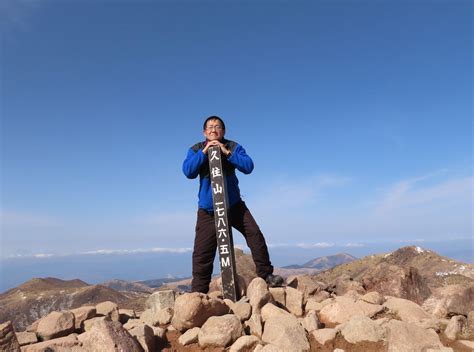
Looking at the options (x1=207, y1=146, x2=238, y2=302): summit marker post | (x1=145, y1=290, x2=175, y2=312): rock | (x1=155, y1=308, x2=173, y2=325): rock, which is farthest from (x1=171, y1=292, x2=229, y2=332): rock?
(x1=145, y1=290, x2=175, y2=312): rock

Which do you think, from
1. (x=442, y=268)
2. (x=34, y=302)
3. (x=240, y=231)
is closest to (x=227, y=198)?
(x=240, y=231)

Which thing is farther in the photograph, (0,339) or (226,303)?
(226,303)

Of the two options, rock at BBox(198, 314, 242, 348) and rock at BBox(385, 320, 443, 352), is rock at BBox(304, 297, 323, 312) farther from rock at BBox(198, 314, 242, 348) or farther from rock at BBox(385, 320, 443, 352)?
rock at BBox(198, 314, 242, 348)

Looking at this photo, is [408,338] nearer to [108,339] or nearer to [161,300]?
[108,339]

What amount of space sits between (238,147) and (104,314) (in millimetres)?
4976

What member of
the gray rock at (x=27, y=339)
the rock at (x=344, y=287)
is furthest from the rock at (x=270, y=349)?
the rock at (x=344, y=287)

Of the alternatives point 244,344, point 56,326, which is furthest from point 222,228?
point 56,326

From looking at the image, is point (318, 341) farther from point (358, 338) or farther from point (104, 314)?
point (104, 314)

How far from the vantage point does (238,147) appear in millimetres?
9242

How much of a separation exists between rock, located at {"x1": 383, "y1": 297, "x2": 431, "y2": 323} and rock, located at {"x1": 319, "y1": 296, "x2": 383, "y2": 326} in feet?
1.47

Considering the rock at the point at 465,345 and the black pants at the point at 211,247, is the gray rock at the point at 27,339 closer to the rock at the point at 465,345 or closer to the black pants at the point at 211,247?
the black pants at the point at 211,247

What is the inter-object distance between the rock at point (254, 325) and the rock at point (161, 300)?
245cm

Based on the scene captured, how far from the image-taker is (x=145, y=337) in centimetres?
619

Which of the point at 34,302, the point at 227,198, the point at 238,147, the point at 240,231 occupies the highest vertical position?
the point at 238,147
